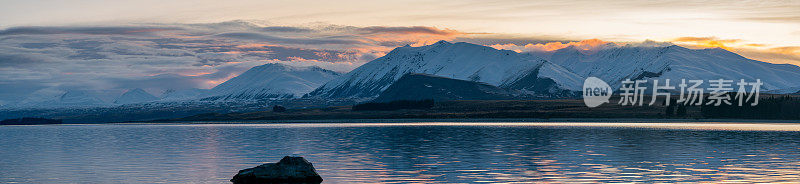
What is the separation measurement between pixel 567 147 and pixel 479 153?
1539cm

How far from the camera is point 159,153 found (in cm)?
9588

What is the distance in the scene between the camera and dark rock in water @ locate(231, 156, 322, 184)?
187ft

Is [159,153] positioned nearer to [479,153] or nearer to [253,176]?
[479,153]

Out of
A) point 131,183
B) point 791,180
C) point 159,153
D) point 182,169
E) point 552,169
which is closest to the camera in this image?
point 791,180

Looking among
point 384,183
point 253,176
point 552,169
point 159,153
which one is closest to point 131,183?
point 253,176

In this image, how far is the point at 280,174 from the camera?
187ft

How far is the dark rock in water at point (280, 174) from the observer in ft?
187

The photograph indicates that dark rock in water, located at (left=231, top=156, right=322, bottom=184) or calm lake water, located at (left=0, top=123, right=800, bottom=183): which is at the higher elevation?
dark rock in water, located at (left=231, top=156, right=322, bottom=184)

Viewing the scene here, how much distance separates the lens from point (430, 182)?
56.7 m

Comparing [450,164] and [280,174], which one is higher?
[280,174]

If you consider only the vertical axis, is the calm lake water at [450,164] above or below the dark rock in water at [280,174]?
below

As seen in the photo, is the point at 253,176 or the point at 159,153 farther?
the point at 159,153

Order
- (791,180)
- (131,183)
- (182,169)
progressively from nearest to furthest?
1. (791,180)
2. (131,183)
3. (182,169)

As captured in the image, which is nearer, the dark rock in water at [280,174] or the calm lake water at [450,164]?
the dark rock in water at [280,174]
